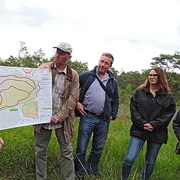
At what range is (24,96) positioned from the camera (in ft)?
11.9

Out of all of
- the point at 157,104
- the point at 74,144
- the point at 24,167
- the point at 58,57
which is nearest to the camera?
the point at 58,57

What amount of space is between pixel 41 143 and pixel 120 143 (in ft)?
6.04

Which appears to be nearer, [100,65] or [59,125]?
[59,125]

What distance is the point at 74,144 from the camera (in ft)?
16.7

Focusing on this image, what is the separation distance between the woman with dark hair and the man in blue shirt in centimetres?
39

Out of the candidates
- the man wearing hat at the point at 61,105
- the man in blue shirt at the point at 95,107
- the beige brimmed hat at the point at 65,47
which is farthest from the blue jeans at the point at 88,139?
the beige brimmed hat at the point at 65,47

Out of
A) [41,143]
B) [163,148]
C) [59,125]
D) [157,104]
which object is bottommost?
[163,148]

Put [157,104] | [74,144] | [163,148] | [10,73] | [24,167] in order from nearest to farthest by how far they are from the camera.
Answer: [10,73]
[157,104]
[24,167]
[74,144]
[163,148]

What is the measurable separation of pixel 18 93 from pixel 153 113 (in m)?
1.75

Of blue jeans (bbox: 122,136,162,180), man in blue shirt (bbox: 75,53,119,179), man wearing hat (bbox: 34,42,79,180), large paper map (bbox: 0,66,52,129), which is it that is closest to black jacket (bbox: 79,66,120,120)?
man in blue shirt (bbox: 75,53,119,179)

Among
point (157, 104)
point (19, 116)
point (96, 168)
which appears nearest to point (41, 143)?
point (19, 116)

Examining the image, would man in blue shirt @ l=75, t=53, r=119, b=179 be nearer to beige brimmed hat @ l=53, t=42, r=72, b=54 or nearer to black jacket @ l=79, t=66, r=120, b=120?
black jacket @ l=79, t=66, r=120, b=120

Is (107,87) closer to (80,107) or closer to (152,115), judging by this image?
(80,107)

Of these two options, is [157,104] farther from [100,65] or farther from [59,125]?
[59,125]
